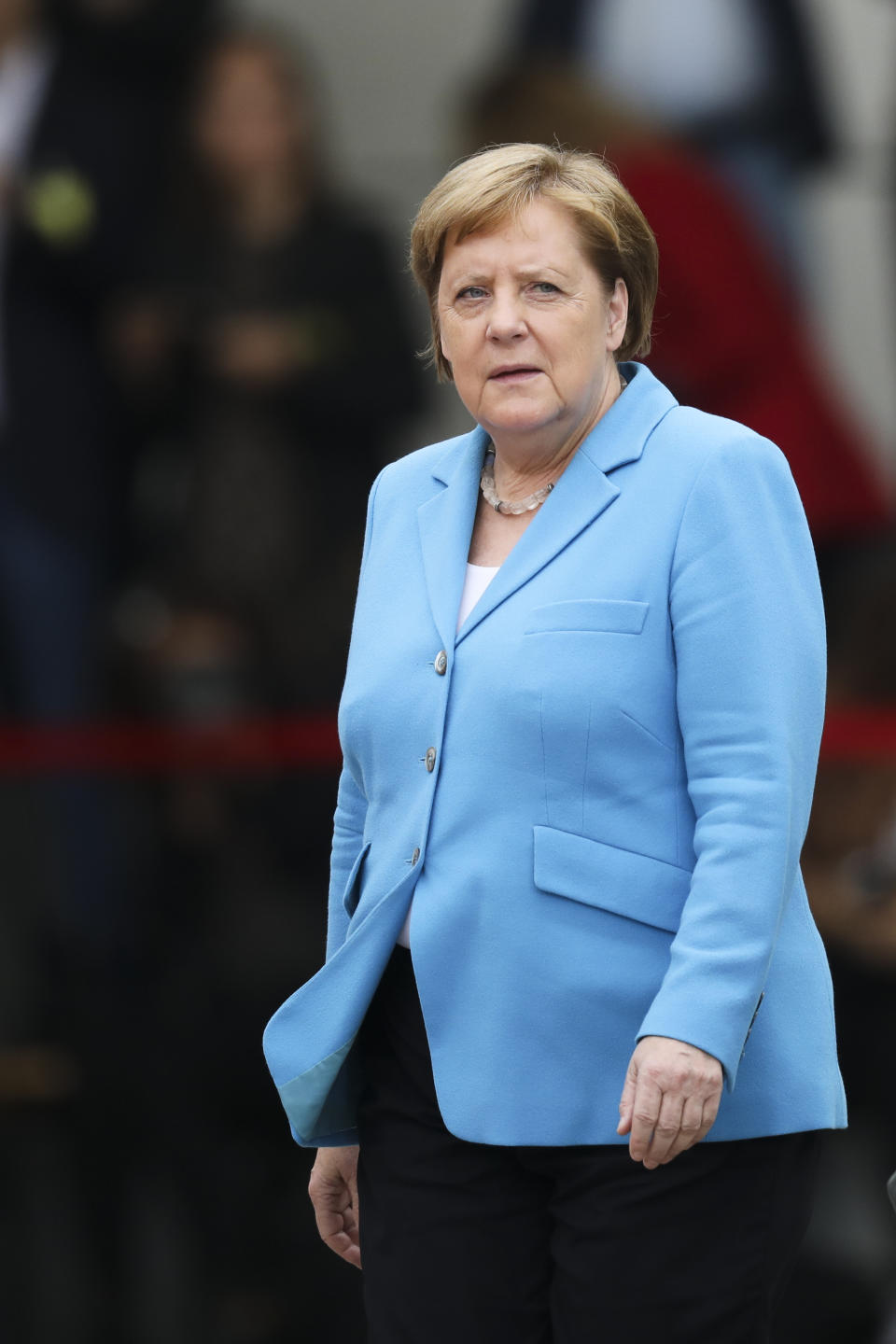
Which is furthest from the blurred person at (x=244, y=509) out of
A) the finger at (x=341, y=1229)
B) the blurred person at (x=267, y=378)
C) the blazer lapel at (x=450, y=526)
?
the blazer lapel at (x=450, y=526)

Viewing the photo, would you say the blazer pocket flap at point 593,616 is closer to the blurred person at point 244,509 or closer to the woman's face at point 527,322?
the woman's face at point 527,322

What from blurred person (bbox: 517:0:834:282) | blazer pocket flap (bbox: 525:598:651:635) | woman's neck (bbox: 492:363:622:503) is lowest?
blazer pocket flap (bbox: 525:598:651:635)

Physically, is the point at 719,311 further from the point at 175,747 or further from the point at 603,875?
the point at 603,875

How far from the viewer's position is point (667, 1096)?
5.02 feet

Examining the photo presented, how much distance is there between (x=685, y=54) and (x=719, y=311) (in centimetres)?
61

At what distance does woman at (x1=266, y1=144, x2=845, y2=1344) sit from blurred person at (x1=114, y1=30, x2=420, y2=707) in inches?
79.8

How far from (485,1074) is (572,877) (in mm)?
185

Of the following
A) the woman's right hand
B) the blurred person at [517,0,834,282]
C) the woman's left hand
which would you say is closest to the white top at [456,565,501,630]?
the woman's left hand

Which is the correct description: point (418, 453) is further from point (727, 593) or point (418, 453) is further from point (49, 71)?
point (49, 71)

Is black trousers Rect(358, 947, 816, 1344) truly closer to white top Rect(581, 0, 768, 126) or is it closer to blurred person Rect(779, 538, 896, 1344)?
blurred person Rect(779, 538, 896, 1344)

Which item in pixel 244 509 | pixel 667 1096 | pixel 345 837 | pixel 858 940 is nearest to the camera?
pixel 667 1096

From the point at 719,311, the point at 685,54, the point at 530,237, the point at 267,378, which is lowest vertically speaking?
the point at 530,237

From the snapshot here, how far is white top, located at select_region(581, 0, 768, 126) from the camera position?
387cm

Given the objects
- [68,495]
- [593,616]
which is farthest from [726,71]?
[593,616]
